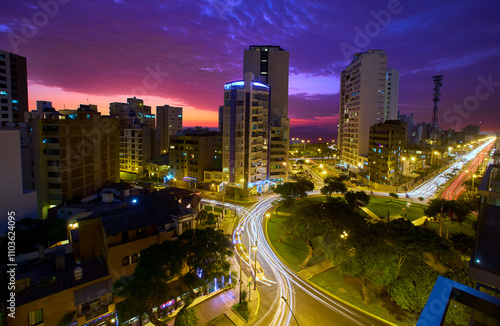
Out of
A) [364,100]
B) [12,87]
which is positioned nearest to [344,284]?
[364,100]

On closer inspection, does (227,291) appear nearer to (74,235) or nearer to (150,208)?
(150,208)

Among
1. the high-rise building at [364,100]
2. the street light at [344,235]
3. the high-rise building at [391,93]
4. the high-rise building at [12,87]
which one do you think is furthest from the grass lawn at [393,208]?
the high-rise building at [12,87]

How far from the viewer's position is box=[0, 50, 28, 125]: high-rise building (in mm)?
63859

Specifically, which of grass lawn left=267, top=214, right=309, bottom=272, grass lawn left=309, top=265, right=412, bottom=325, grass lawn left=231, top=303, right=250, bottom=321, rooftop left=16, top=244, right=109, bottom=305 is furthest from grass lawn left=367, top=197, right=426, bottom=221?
rooftop left=16, top=244, right=109, bottom=305

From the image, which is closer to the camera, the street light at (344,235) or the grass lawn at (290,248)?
the street light at (344,235)

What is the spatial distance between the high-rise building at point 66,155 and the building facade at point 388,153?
65355 mm

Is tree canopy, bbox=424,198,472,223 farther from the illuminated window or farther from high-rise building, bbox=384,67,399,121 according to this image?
high-rise building, bbox=384,67,399,121

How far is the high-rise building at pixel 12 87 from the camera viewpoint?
210 ft

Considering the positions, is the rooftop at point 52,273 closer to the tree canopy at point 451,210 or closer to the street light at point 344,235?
the street light at point 344,235

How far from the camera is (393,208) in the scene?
47469 millimetres

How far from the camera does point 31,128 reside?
39.9 m

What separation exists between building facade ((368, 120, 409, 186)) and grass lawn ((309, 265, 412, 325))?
48.4 meters

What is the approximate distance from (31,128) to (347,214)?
1863 inches

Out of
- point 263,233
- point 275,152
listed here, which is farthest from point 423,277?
point 275,152
